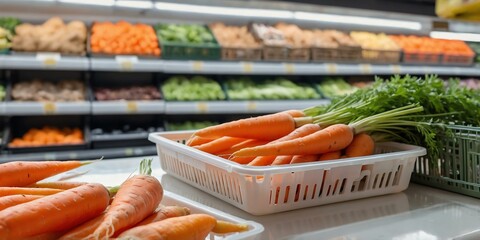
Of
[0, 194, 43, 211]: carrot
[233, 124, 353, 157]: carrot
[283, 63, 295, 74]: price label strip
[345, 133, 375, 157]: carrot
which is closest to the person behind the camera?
[0, 194, 43, 211]: carrot

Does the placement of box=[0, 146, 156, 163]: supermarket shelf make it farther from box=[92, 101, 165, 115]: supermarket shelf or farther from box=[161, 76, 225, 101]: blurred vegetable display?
box=[161, 76, 225, 101]: blurred vegetable display

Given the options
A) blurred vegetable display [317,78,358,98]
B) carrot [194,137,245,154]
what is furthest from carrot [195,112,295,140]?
blurred vegetable display [317,78,358,98]

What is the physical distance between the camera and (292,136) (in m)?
1.30

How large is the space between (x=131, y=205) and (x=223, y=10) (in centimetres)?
345

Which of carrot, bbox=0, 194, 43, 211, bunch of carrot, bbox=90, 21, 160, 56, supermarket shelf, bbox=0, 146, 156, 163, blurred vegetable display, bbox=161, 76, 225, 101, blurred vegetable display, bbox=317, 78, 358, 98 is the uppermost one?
bunch of carrot, bbox=90, 21, 160, 56

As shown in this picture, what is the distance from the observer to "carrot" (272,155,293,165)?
1.25m

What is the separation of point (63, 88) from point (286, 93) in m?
1.93

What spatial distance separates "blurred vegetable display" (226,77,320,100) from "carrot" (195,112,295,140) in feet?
8.23

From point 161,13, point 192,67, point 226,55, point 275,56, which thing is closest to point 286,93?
point 275,56

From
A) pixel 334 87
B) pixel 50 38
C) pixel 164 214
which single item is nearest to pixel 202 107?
pixel 50 38

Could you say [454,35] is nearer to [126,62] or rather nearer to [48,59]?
[126,62]

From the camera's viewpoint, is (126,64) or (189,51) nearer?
(126,64)

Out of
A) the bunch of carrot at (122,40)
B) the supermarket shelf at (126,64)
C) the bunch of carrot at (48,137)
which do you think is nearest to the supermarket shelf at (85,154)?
the bunch of carrot at (48,137)

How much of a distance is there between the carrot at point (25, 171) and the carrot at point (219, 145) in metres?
0.37
